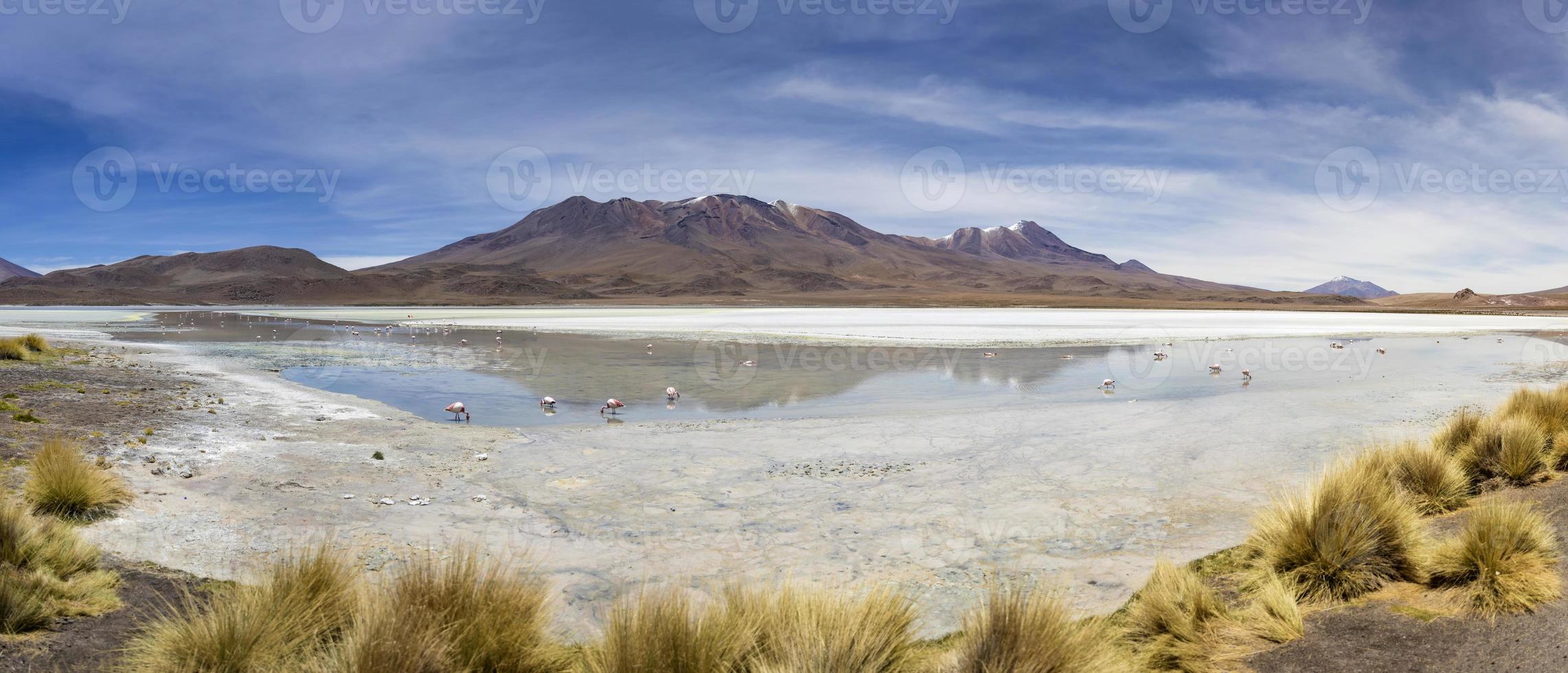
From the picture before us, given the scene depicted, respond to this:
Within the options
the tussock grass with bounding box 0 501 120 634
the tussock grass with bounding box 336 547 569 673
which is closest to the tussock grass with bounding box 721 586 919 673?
the tussock grass with bounding box 336 547 569 673

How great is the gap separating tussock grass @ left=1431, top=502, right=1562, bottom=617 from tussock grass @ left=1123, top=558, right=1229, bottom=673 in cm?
110

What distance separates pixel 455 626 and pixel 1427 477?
21.6ft

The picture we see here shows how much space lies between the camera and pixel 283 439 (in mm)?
8570

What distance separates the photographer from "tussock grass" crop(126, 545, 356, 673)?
3.03m

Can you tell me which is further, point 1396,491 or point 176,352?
point 176,352

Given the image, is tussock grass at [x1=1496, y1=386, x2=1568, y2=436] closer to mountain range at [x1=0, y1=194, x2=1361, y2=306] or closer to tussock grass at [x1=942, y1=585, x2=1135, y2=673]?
tussock grass at [x1=942, y1=585, x2=1135, y2=673]

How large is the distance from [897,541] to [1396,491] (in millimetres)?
3075

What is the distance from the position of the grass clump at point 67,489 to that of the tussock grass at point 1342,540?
Result: 24.0 ft

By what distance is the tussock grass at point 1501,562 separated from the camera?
3.65 meters

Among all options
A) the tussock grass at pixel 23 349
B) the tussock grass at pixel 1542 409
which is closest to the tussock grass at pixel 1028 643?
the tussock grass at pixel 1542 409

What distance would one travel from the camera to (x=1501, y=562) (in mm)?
3828

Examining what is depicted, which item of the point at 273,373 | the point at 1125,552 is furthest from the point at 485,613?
the point at 273,373

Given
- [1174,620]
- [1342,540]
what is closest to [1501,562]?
[1342,540]

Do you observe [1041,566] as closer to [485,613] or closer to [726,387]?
[485,613]
